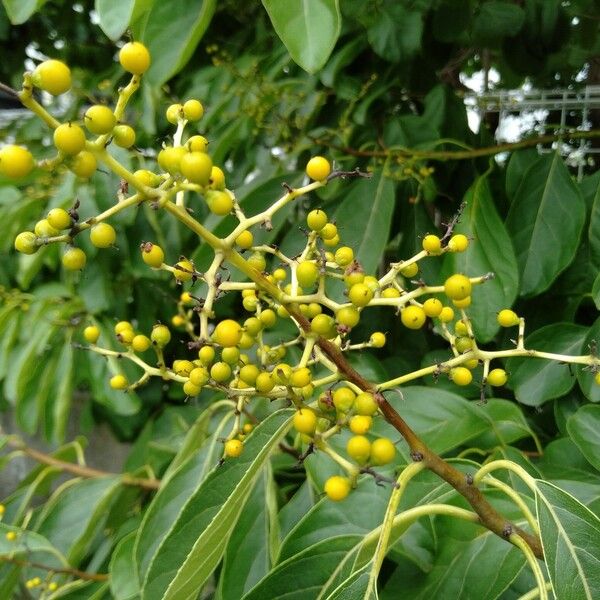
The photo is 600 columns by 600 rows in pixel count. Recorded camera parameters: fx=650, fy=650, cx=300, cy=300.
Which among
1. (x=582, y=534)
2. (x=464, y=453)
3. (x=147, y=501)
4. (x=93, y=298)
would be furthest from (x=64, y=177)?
(x=582, y=534)

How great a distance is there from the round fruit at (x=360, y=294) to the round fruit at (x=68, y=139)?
0.22 meters

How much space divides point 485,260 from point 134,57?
68 cm

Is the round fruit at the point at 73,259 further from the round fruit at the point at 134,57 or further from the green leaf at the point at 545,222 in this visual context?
the green leaf at the point at 545,222

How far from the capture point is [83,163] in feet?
1.28

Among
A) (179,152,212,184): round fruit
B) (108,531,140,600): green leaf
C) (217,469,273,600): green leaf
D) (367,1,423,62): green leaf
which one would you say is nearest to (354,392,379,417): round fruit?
(179,152,212,184): round fruit

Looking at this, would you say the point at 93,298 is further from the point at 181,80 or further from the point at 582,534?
the point at 582,534

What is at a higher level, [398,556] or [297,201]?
[297,201]

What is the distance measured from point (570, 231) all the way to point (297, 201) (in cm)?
54

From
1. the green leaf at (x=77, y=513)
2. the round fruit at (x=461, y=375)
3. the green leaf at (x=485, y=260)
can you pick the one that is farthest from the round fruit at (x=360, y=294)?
the green leaf at (x=77, y=513)

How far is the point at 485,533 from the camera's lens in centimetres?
75

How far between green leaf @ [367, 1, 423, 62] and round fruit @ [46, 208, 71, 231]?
0.77 meters

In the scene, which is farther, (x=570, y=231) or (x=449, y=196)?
(x=449, y=196)

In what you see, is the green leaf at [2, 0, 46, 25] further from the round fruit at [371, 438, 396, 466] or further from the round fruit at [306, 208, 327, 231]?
the round fruit at [371, 438, 396, 466]

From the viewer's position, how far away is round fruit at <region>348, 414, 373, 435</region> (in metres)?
0.50
